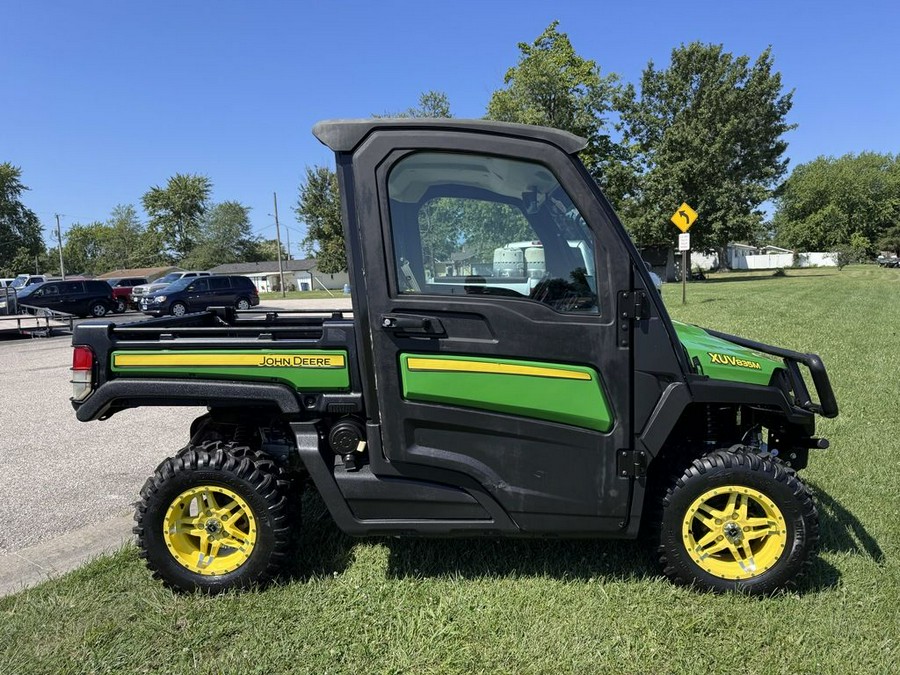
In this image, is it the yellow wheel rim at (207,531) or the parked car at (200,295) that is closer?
the yellow wheel rim at (207,531)

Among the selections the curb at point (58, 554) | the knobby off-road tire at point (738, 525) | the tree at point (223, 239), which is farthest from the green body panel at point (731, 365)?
the tree at point (223, 239)

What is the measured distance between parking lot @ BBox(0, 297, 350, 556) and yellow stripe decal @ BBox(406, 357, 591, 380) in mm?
2362

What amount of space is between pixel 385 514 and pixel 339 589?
1.65ft

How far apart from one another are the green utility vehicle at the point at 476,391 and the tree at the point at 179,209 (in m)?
94.6

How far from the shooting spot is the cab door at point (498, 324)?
261 centimetres

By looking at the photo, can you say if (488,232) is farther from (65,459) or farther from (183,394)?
(65,459)

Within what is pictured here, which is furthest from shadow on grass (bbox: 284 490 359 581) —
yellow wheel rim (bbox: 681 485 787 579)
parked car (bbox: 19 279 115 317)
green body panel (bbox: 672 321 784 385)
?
parked car (bbox: 19 279 115 317)

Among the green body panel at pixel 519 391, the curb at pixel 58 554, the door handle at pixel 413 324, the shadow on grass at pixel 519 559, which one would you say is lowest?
the shadow on grass at pixel 519 559

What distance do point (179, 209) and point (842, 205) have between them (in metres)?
88.5

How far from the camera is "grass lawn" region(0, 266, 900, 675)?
247 cm

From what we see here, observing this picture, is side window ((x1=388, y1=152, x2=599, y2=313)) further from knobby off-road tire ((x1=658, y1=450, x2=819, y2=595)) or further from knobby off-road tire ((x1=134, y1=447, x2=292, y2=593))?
knobby off-road tire ((x1=134, y1=447, x2=292, y2=593))

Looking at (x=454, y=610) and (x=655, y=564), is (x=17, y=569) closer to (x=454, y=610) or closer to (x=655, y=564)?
(x=454, y=610)

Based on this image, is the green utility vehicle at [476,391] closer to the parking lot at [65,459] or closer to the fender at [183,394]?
the fender at [183,394]

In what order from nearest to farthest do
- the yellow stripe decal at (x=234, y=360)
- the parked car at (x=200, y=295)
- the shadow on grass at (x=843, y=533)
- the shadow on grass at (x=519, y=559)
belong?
the yellow stripe decal at (x=234, y=360) < the shadow on grass at (x=519, y=559) < the shadow on grass at (x=843, y=533) < the parked car at (x=200, y=295)
